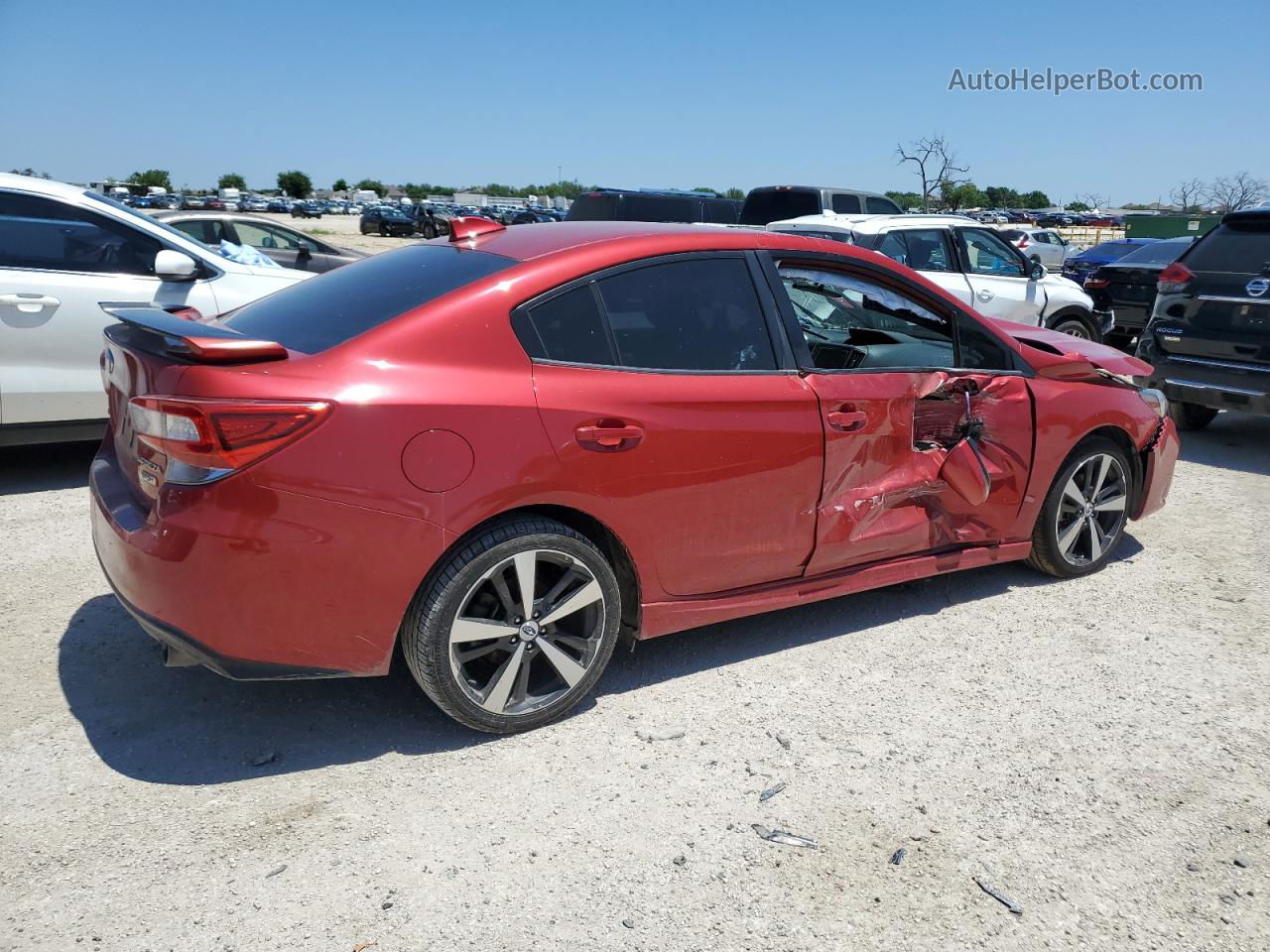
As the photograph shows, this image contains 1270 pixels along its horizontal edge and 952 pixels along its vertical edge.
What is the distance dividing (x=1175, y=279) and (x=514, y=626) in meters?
7.04

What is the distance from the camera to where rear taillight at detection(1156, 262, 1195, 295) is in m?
7.97

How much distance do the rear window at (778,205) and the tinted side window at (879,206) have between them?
1849 mm

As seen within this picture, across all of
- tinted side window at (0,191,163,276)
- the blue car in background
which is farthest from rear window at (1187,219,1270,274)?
the blue car in background

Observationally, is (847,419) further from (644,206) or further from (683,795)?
(644,206)

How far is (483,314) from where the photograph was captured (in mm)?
3215

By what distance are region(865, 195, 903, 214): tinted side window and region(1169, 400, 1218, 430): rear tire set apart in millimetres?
6780

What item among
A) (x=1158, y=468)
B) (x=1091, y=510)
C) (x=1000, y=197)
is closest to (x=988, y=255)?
(x=1158, y=468)

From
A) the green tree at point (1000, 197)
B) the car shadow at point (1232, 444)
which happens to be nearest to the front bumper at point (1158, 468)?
the car shadow at point (1232, 444)

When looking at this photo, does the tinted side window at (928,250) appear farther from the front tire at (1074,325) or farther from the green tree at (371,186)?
the green tree at (371,186)

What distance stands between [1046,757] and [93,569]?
417cm

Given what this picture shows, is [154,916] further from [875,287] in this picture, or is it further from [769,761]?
[875,287]

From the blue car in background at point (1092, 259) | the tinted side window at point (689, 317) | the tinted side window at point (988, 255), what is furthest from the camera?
the blue car in background at point (1092, 259)

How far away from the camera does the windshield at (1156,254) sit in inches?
514

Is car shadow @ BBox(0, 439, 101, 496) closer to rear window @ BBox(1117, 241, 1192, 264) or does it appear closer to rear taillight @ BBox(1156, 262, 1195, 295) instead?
rear taillight @ BBox(1156, 262, 1195, 295)
